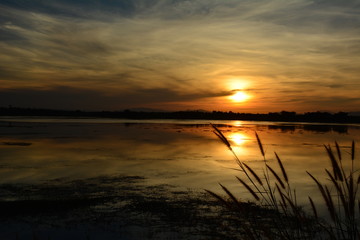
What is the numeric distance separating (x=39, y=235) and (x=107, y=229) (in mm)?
1370

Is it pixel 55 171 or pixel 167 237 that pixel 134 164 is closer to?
pixel 55 171

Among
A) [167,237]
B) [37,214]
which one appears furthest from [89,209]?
[167,237]

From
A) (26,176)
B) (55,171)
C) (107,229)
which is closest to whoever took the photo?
(107,229)

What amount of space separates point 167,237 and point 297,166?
35.5 ft

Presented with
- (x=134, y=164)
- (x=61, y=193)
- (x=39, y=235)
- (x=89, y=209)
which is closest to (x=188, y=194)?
(x=89, y=209)

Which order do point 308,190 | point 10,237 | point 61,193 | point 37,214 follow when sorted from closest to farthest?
1. point 10,237
2. point 37,214
3. point 61,193
4. point 308,190

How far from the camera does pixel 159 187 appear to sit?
37.6 feet

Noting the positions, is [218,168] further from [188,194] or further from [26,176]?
[26,176]

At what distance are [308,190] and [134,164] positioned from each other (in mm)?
7929

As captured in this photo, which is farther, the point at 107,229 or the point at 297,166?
the point at 297,166

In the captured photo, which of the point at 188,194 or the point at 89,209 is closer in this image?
the point at 89,209

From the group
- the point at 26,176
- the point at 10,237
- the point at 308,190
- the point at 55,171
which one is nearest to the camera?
the point at 10,237

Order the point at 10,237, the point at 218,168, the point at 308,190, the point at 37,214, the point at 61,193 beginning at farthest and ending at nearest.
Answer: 1. the point at 218,168
2. the point at 308,190
3. the point at 61,193
4. the point at 37,214
5. the point at 10,237

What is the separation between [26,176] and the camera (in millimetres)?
12664
